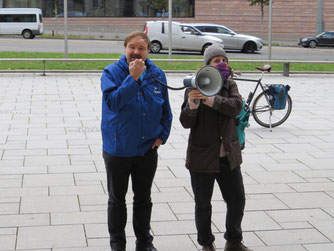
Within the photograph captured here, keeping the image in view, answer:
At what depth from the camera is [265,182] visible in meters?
7.26

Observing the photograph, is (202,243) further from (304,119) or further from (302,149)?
(304,119)

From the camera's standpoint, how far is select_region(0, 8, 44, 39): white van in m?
45.0

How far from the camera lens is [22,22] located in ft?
148

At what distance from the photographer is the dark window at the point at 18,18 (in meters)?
45.0

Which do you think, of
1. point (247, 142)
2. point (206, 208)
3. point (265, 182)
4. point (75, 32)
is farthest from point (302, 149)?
point (75, 32)

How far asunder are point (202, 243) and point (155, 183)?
2.31 meters

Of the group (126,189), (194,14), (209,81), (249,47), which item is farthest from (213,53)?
(194,14)

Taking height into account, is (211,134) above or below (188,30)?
below

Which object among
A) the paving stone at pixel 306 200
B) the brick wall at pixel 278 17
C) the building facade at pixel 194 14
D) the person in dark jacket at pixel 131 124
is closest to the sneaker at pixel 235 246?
the person in dark jacket at pixel 131 124

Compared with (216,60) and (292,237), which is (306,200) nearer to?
(292,237)

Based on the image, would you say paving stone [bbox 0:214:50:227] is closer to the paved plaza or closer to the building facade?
the paved plaza

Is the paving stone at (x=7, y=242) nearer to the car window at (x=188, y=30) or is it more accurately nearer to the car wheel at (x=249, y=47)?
the car window at (x=188, y=30)

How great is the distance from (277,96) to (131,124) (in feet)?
20.6

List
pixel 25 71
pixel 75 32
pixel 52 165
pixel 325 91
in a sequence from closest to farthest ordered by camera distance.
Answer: pixel 52 165
pixel 325 91
pixel 25 71
pixel 75 32
